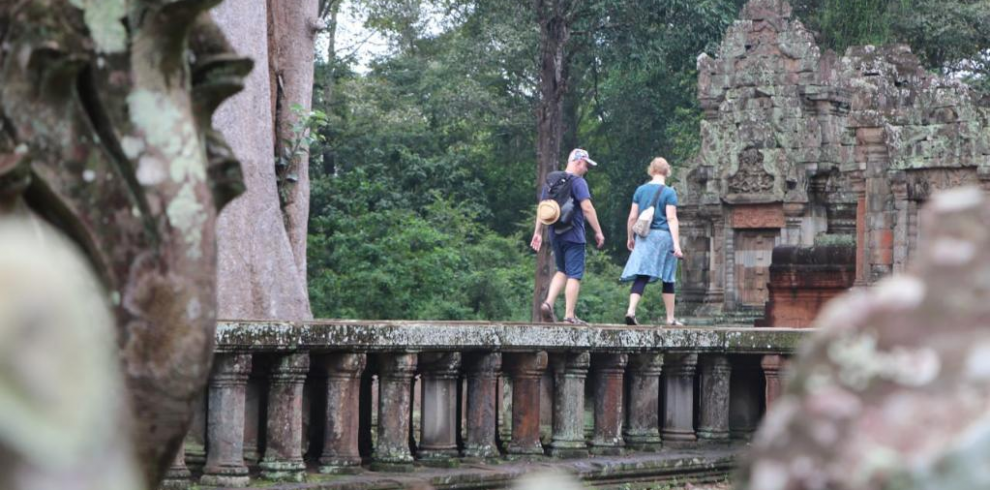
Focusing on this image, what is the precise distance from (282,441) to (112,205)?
495cm

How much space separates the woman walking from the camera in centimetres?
1302

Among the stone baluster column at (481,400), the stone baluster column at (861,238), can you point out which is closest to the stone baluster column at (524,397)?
the stone baluster column at (481,400)

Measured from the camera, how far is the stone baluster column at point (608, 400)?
377 inches

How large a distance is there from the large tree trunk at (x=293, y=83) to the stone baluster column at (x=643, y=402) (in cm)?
278

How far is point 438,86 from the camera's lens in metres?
43.0

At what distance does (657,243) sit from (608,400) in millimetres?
3689

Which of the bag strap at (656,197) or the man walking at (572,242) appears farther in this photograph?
the bag strap at (656,197)

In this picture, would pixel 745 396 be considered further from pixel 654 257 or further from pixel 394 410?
pixel 394 410

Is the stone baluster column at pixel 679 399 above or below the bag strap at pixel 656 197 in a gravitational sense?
below

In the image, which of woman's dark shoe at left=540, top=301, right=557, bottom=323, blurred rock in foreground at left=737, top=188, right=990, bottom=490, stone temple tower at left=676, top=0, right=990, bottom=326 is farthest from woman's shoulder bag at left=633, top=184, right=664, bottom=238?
blurred rock in foreground at left=737, top=188, right=990, bottom=490

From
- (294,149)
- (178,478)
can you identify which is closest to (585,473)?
(178,478)

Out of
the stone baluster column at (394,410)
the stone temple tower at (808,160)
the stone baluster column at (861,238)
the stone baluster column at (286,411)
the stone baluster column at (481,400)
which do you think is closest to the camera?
the stone baluster column at (286,411)

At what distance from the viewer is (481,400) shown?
8.52 meters

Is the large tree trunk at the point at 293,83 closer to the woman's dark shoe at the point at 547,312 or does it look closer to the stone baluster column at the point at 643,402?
the woman's dark shoe at the point at 547,312
